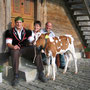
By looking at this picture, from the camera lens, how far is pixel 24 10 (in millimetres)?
5141

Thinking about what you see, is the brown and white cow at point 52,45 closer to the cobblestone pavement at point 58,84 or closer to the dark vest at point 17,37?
the cobblestone pavement at point 58,84

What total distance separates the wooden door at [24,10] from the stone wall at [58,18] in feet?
3.17

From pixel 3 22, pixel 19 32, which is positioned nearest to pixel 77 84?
pixel 19 32

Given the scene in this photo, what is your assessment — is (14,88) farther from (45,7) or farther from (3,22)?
(45,7)

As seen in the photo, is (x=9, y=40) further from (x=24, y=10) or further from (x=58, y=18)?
(x=58, y=18)

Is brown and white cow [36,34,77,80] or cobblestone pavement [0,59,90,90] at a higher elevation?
brown and white cow [36,34,77,80]

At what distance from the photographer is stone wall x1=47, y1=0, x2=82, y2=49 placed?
20.1 ft

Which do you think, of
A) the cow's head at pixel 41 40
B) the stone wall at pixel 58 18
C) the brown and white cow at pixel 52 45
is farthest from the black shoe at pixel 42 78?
the stone wall at pixel 58 18

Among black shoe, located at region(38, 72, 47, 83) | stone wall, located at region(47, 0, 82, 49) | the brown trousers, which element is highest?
stone wall, located at region(47, 0, 82, 49)

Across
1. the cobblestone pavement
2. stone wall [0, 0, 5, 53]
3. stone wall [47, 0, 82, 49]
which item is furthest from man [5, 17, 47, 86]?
stone wall [47, 0, 82, 49]

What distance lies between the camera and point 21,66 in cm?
426

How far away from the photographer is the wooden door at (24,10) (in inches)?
190

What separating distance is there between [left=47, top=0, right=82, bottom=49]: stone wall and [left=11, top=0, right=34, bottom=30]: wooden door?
97 cm

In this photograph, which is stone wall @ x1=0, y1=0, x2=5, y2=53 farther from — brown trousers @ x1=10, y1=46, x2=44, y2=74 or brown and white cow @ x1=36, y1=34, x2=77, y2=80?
brown and white cow @ x1=36, y1=34, x2=77, y2=80
